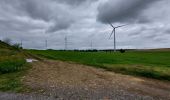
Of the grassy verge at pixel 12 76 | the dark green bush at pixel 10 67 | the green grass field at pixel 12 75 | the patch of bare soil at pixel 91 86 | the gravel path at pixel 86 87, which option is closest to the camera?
the gravel path at pixel 86 87

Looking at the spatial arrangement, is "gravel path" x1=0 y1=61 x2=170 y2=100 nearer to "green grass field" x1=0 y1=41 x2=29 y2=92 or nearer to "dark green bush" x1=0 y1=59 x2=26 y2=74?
"green grass field" x1=0 y1=41 x2=29 y2=92

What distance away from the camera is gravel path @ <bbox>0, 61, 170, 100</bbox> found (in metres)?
15.1

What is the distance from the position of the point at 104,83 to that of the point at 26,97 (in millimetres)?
6126

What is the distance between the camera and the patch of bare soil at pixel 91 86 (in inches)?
600

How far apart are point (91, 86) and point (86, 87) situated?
50cm

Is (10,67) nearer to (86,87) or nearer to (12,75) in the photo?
(12,75)

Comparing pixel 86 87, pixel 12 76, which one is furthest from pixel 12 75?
pixel 86 87

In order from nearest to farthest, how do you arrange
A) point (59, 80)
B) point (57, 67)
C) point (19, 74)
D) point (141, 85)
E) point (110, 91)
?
point (110, 91) → point (141, 85) → point (59, 80) → point (19, 74) → point (57, 67)

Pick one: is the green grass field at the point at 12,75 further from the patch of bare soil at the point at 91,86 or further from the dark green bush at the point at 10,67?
the patch of bare soil at the point at 91,86

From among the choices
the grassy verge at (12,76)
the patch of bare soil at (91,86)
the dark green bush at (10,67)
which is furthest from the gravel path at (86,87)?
the dark green bush at (10,67)

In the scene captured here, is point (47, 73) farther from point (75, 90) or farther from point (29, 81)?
point (75, 90)

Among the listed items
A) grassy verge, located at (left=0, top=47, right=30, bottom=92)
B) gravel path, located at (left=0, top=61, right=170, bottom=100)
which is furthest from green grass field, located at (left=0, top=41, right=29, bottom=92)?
gravel path, located at (left=0, top=61, right=170, bottom=100)

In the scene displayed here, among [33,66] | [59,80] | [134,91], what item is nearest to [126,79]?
[134,91]

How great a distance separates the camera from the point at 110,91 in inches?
637
